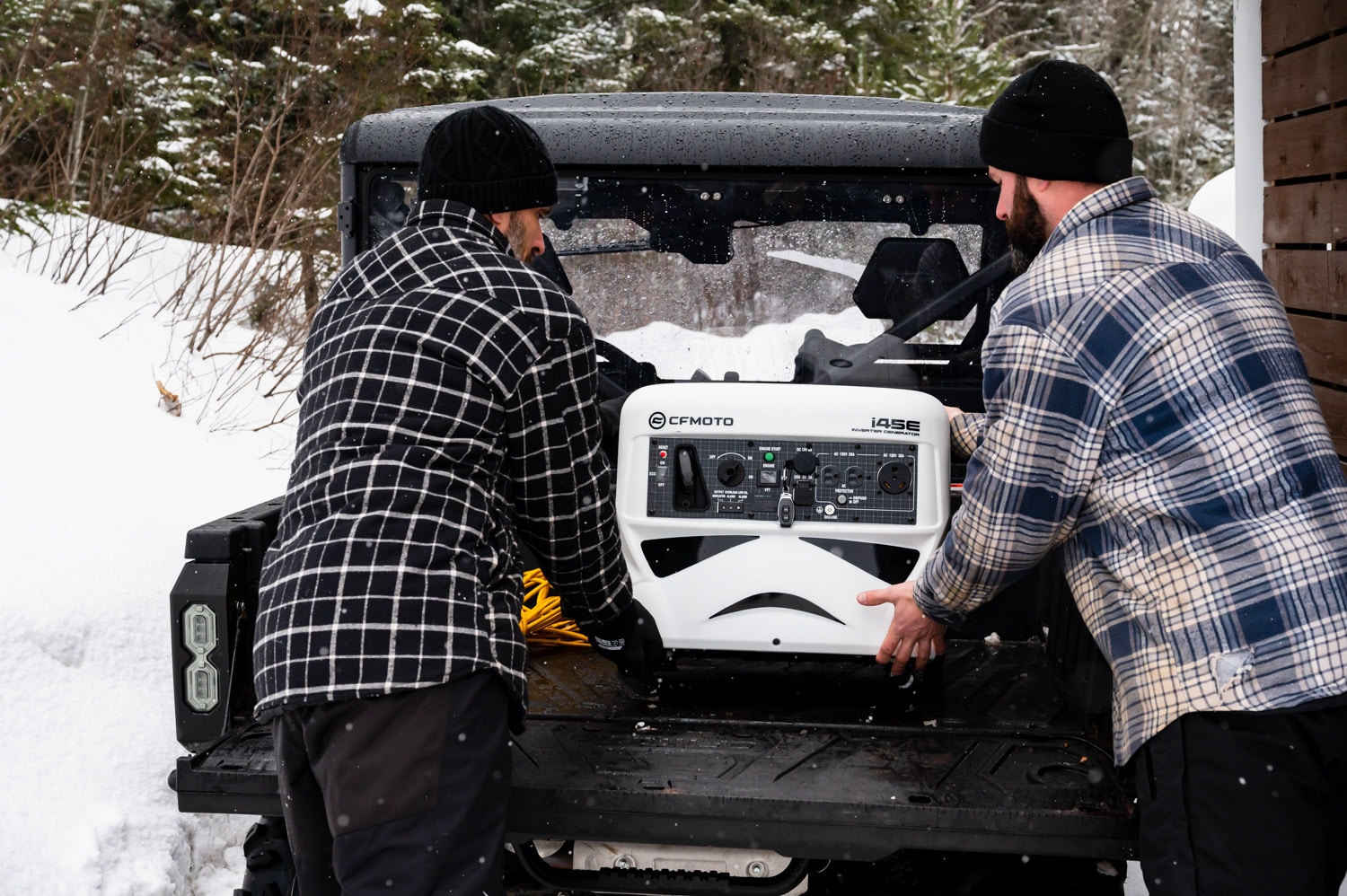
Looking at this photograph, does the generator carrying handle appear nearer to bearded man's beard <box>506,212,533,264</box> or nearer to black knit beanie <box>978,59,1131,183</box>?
bearded man's beard <box>506,212,533,264</box>

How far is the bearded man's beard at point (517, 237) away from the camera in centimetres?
233

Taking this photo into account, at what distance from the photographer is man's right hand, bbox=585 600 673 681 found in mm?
2543

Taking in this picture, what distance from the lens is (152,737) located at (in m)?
3.74

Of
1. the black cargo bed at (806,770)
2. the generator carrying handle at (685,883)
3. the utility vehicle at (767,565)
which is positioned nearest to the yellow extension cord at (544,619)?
the utility vehicle at (767,565)

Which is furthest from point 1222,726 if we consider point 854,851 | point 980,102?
point 980,102

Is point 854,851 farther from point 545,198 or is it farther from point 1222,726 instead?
point 545,198

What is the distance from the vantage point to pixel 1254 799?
76.0 inches

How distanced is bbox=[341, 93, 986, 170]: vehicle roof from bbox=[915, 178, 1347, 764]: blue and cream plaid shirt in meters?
1.02

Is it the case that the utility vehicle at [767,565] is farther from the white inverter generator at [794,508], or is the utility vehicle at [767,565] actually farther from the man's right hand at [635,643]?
the man's right hand at [635,643]

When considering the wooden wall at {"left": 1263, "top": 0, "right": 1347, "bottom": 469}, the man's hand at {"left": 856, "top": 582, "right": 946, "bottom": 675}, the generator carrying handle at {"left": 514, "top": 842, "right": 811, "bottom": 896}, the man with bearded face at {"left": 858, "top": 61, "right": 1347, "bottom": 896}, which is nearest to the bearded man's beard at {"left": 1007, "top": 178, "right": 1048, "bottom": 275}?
the man with bearded face at {"left": 858, "top": 61, "right": 1347, "bottom": 896}

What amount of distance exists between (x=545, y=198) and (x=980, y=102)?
13.6m

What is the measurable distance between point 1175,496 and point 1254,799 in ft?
1.56

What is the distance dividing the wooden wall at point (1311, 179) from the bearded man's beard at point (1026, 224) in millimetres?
2127

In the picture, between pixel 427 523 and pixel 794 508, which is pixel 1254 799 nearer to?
pixel 794 508
